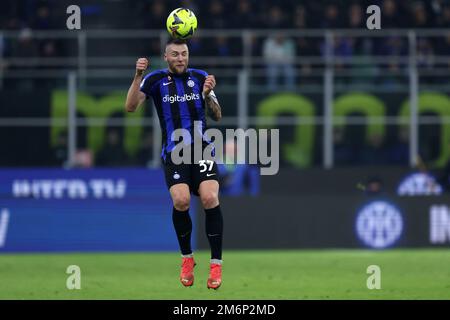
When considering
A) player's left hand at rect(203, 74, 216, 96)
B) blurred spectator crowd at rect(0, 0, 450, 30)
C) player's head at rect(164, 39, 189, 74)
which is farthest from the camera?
blurred spectator crowd at rect(0, 0, 450, 30)

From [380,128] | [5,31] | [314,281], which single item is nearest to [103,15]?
[5,31]

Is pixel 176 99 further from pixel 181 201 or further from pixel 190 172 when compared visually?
pixel 181 201

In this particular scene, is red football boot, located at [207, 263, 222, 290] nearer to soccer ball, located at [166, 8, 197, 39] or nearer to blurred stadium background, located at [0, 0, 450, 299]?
soccer ball, located at [166, 8, 197, 39]

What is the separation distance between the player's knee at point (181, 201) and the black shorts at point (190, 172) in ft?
0.51

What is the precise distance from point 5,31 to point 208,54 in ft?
13.2

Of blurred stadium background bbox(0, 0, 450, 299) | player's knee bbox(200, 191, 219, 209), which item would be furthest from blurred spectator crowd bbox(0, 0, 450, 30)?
player's knee bbox(200, 191, 219, 209)

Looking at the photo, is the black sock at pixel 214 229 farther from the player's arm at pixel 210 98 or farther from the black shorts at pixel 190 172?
the player's arm at pixel 210 98

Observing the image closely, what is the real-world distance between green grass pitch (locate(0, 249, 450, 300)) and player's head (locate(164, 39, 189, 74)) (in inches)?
90.2

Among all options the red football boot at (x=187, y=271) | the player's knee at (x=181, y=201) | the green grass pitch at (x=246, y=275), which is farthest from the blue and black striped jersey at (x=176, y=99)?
the green grass pitch at (x=246, y=275)

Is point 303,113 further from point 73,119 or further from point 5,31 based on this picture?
point 5,31

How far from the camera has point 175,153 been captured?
1154 cm

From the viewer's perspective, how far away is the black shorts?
11484 mm

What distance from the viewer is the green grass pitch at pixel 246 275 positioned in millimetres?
12301

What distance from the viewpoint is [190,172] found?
11547mm
